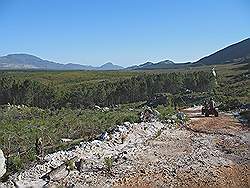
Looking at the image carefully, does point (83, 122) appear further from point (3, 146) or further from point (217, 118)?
point (217, 118)

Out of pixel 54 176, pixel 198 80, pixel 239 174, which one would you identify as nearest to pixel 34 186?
pixel 54 176

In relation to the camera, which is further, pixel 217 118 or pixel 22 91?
pixel 22 91

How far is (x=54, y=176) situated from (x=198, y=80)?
6466 centimetres

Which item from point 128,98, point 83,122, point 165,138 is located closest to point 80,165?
point 165,138

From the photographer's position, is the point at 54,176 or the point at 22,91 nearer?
the point at 54,176

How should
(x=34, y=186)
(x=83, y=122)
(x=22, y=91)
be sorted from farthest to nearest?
(x=22, y=91) → (x=83, y=122) → (x=34, y=186)

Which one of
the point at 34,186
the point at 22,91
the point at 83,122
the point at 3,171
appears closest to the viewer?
the point at 34,186

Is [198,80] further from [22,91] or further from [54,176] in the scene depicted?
[54,176]

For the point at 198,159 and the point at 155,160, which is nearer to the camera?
the point at 155,160

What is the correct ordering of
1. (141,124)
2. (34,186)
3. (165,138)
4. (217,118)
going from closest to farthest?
(34,186)
(165,138)
(141,124)
(217,118)

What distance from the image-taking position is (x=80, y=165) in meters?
16.7

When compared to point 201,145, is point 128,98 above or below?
below

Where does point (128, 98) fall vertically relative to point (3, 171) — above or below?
below

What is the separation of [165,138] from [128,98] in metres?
52.7
